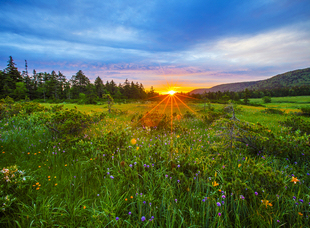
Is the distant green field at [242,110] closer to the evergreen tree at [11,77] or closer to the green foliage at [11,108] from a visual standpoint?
the green foliage at [11,108]

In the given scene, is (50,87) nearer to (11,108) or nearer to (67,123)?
(11,108)

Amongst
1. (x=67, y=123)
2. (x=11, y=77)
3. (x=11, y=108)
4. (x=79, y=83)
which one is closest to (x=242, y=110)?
(x=67, y=123)

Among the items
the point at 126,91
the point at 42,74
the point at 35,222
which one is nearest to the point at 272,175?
the point at 35,222

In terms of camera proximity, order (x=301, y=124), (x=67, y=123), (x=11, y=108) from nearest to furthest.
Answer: (x=67, y=123), (x=301, y=124), (x=11, y=108)

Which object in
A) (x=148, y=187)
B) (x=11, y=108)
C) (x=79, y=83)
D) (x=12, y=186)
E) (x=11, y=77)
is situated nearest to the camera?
(x=12, y=186)

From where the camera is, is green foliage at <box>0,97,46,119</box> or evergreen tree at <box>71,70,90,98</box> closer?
green foliage at <box>0,97,46,119</box>

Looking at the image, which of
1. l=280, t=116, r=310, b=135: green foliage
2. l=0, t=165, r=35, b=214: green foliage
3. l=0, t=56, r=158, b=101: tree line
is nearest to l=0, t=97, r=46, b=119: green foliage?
l=0, t=165, r=35, b=214: green foliage

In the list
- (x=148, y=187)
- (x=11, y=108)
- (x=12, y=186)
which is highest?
(x=11, y=108)

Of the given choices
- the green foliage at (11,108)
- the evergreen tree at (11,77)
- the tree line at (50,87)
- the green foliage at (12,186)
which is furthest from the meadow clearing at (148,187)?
the evergreen tree at (11,77)

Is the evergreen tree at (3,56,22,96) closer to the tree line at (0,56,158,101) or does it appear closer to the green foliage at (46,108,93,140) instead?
the tree line at (0,56,158,101)

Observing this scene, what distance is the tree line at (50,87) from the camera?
47938 mm

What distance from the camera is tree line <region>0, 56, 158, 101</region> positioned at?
47.9m

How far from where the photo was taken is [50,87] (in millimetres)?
56688

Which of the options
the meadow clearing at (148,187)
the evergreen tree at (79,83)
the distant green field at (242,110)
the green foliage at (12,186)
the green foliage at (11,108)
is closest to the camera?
the meadow clearing at (148,187)
